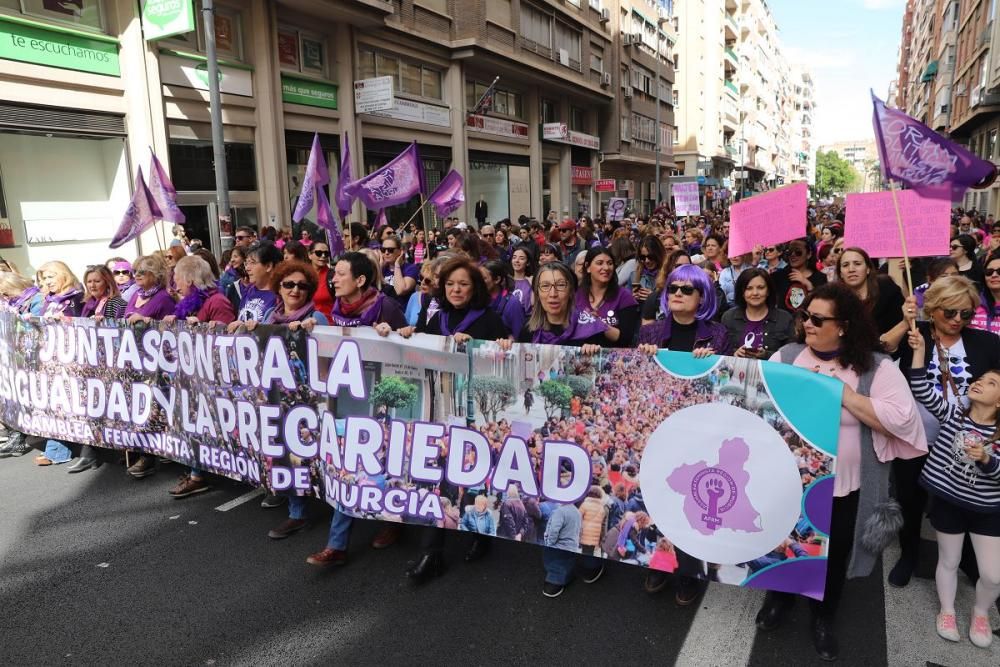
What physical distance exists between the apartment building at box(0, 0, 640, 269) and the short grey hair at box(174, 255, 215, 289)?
19.2 feet

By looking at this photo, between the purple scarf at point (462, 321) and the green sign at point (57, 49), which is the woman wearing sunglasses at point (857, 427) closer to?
the purple scarf at point (462, 321)

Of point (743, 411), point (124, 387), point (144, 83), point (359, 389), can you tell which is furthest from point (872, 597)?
point (144, 83)

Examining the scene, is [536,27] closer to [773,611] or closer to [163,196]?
[163,196]

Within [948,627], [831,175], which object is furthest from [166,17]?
[831,175]

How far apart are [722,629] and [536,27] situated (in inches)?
1146

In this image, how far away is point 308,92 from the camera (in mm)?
17203

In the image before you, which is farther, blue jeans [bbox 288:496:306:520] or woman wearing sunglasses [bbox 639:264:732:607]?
blue jeans [bbox 288:496:306:520]

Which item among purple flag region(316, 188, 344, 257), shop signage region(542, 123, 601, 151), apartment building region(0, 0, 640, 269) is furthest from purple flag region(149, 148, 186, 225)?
shop signage region(542, 123, 601, 151)

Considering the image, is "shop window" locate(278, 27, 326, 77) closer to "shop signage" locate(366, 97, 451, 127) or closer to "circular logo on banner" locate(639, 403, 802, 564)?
"shop signage" locate(366, 97, 451, 127)

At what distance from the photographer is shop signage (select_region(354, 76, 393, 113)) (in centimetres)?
1775

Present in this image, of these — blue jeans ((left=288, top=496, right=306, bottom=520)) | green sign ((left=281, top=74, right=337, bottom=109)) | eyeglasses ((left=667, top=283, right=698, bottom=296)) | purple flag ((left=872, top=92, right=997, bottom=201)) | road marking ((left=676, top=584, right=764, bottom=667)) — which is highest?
green sign ((left=281, top=74, right=337, bottom=109))

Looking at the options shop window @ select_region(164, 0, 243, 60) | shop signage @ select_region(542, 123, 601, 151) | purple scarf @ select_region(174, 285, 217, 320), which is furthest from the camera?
shop signage @ select_region(542, 123, 601, 151)

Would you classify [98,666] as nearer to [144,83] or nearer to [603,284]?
[603,284]

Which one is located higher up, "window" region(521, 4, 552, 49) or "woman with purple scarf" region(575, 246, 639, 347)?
"window" region(521, 4, 552, 49)
